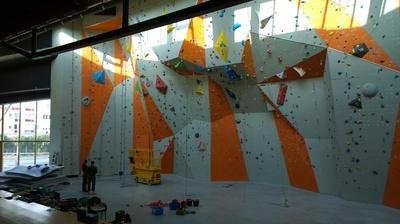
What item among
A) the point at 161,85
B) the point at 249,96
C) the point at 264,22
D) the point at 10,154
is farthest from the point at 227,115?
the point at 10,154

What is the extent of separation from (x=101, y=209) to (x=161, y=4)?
7428mm

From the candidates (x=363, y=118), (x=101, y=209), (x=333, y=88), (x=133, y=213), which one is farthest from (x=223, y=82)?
(x=101, y=209)

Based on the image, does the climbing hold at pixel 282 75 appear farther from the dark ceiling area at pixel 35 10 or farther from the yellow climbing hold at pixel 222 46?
the dark ceiling area at pixel 35 10

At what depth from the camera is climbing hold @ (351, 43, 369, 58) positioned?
25.2 ft

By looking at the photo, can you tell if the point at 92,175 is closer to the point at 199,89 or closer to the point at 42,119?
the point at 199,89

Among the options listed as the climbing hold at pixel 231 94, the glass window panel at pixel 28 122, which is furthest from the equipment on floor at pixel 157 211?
the glass window panel at pixel 28 122

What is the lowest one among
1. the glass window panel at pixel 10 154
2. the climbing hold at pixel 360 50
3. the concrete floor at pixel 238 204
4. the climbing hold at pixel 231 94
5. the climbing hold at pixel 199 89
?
the concrete floor at pixel 238 204

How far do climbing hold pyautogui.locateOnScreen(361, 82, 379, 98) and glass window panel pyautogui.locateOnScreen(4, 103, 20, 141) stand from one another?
16.8 metres

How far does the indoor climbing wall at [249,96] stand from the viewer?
766cm

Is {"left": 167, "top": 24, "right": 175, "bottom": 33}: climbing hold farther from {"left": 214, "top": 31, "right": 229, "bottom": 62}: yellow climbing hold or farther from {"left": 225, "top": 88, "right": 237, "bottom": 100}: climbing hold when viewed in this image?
{"left": 225, "top": 88, "right": 237, "bottom": 100}: climbing hold

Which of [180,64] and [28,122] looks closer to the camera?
[180,64]

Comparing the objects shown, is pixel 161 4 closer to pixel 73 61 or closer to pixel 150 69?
pixel 150 69

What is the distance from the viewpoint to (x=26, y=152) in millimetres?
19219

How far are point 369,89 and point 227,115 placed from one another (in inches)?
178
